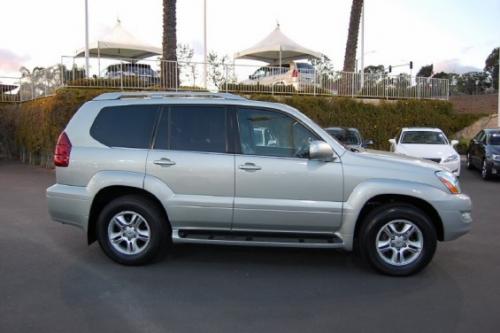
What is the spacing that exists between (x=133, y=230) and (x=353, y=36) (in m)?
19.3

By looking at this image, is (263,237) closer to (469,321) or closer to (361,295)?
(361,295)

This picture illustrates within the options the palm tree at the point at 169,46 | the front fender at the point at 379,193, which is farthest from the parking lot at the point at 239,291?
the palm tree at the point at 169,46

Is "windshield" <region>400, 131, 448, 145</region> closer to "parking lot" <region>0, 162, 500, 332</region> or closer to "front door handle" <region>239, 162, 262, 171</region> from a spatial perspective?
"parking lot" <region>0, 162, 500, 332</region>

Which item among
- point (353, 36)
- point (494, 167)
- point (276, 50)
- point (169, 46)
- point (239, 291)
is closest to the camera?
point (239, 291)

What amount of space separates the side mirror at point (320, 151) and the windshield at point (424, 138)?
937 cm

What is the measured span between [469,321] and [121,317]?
2.91 meters

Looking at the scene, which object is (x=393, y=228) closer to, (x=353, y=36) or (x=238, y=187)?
(x=238, y=187)

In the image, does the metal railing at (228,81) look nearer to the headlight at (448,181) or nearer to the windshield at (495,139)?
the windshield at (495,139)

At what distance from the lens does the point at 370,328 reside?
411 cm

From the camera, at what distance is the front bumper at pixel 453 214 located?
17.7 feet

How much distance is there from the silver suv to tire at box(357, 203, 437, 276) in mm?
11

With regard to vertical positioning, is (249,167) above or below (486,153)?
above

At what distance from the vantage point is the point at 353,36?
2286cm

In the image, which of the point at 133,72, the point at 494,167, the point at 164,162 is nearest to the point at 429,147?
the point at 494,167
